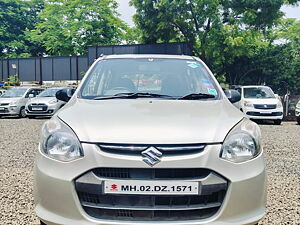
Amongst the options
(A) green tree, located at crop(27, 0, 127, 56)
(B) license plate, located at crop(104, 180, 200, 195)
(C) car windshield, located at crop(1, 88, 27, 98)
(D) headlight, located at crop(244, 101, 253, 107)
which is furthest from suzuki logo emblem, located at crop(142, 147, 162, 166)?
(A) green tree, located at crop(27, 0, 127, 56)

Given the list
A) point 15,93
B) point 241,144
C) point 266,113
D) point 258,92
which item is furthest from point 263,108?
point 15,93

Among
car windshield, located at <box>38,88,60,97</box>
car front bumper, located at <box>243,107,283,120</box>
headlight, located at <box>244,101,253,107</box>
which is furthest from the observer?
car windshield, located at <box>38,88,60,97</box>

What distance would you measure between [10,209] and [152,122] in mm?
2099

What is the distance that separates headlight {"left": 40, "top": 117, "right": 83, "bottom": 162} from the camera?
81.0 inches

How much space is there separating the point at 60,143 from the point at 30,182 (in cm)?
244

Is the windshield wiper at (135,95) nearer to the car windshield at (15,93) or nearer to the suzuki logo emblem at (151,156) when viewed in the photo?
the suzuki logo emblem at (151,156)

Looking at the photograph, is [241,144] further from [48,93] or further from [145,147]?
[48,93]

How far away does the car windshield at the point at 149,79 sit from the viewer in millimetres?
3059

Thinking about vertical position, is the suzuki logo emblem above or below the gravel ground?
above

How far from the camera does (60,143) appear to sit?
2.13 metres

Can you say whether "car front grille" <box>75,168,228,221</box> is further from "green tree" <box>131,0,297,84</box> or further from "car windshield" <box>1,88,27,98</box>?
"green tree" <box>131,0,297,84</box>

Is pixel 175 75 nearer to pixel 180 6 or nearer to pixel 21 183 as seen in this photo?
pixel 21 183

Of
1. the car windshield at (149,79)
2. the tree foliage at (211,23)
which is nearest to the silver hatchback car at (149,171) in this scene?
the car windshield at (149,79)

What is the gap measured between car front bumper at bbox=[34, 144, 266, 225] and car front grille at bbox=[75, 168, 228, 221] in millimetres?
35
